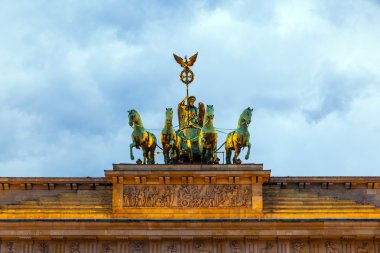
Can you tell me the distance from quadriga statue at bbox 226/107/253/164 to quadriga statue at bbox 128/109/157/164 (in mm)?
2621

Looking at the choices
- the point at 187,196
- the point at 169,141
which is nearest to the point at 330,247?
the point at 187,196

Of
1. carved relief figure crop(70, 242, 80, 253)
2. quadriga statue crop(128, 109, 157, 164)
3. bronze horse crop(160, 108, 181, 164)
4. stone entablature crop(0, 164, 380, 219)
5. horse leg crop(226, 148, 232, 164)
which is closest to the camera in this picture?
carved relief figure crop(70, 242, 80, 253)

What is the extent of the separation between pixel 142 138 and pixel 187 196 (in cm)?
263

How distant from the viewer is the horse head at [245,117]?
5228 centimetres

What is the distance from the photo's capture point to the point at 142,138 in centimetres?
5212

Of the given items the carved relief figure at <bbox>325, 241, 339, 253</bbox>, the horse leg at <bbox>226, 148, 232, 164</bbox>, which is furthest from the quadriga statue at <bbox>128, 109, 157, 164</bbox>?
the carved relief figure at <bbox>325, 241, 339, 253</bbox>

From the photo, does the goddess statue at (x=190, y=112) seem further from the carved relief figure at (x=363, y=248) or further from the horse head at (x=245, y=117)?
the carved relief figure at (x=363, y=248)

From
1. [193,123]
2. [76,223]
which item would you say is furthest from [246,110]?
[76,223]

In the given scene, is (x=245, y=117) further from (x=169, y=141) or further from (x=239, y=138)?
(x=169, y=141)

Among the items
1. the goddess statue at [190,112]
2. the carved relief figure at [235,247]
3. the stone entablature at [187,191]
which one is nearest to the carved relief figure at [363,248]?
the stone entablature at [187,191]

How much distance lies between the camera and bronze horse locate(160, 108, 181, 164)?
51969 millimetres

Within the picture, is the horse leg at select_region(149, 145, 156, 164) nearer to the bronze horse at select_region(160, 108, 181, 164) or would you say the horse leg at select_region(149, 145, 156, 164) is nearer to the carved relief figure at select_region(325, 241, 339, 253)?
the bronze horse at select_region(160, 108, 181, 164)

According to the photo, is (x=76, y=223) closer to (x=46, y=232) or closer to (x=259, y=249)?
(x=46, y=232)

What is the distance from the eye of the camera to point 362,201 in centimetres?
5212
